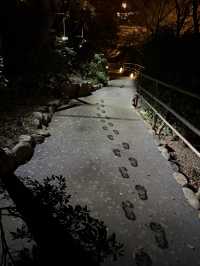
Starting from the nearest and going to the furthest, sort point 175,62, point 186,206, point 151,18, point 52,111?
point 186,206 → point 175,62 → point 52,111 → point 151,18

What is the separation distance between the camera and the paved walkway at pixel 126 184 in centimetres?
271

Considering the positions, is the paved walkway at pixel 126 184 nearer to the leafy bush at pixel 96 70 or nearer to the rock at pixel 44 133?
the rock at pixel 44 133

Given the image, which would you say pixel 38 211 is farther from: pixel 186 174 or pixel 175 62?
pixel 175 62

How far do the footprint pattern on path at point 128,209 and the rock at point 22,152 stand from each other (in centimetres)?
198

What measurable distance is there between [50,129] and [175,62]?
3.73 m

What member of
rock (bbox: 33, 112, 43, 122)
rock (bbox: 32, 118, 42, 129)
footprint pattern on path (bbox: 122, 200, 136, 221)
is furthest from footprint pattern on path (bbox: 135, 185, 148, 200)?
rock (bbox: 33, 112, 43, 122)

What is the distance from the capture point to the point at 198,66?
5.25 metres

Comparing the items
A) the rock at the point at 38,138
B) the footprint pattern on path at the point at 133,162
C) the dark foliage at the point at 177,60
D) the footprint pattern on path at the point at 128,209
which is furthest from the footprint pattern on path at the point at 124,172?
the dark foliage at the point at 177,60

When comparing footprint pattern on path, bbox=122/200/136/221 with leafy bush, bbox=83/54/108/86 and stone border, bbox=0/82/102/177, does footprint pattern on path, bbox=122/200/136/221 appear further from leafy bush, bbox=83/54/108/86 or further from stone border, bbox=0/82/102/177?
leafy bush, bbox=83/54/108/86

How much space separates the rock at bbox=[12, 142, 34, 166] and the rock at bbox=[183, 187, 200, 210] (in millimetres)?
2737

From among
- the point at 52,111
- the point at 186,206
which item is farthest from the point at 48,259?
the point at 52,111

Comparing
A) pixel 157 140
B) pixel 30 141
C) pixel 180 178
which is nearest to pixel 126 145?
pixel 157 140

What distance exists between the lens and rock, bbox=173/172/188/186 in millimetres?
3855

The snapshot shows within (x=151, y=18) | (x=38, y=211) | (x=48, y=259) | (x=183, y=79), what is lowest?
(x=48, y=259)
